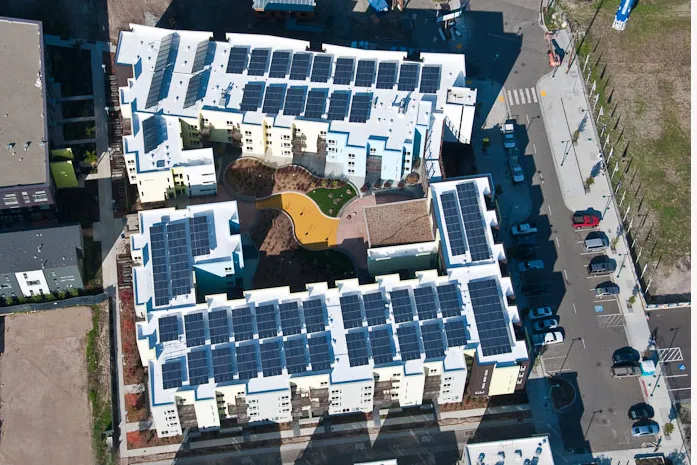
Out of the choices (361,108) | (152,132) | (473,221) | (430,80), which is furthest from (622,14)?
(152,132)

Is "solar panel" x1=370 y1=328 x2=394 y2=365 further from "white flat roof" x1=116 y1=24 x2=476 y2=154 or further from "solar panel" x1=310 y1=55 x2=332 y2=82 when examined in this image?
"solar panel" x1=310 y1=55 x2=332 y2=82

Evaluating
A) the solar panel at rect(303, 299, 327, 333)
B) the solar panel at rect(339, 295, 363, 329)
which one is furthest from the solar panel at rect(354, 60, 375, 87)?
the solar panel at rect(303, 299, 327, 333)

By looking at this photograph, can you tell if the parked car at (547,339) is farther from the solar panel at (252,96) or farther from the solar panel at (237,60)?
the solar panel at (237,60)

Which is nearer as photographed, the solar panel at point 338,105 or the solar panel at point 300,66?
the solar panel at point 338,105

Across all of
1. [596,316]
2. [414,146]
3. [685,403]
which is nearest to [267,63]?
[414,146]

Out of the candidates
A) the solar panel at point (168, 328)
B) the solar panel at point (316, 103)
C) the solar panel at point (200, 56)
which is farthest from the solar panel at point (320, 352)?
the solar panel at point (200, 56)

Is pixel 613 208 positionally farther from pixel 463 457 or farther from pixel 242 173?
pixel 242 173
